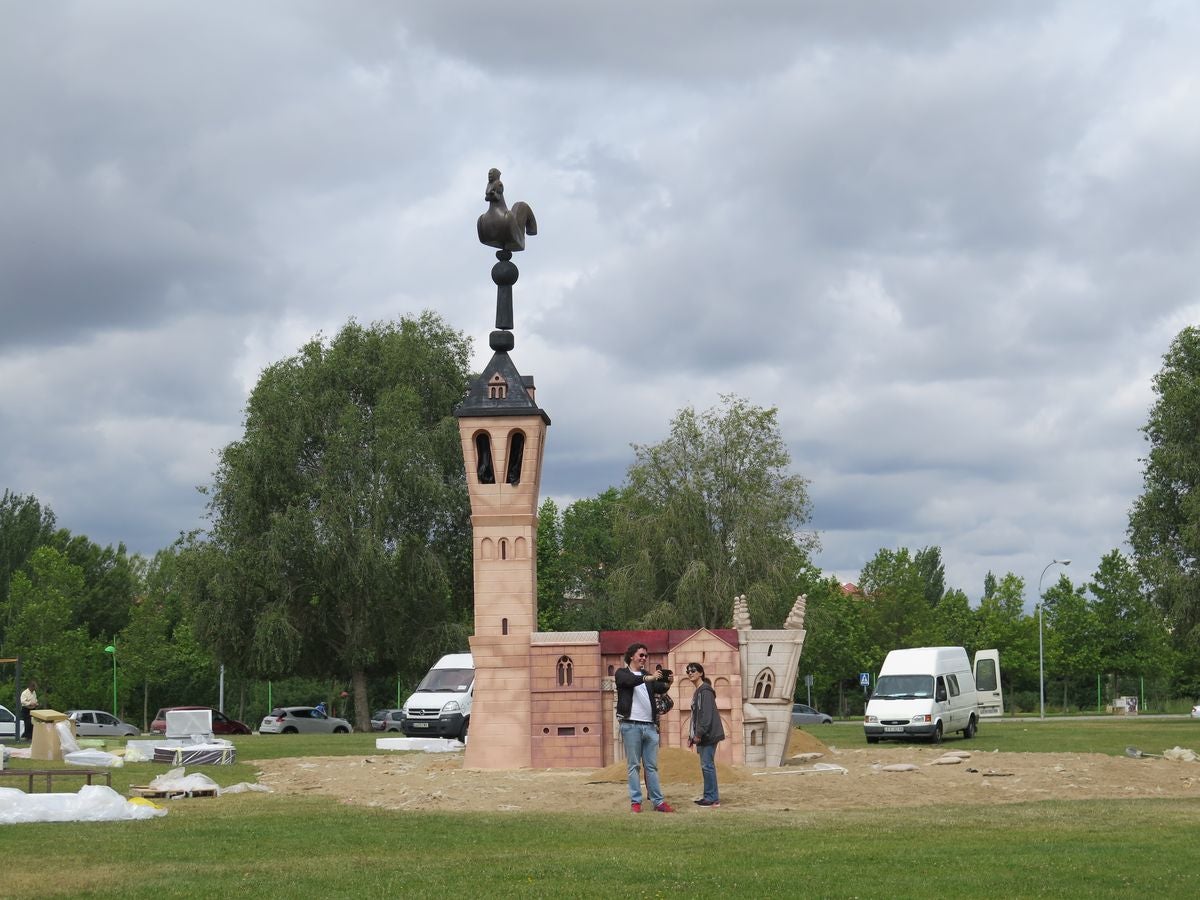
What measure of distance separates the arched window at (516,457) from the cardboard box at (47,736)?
9.27 m

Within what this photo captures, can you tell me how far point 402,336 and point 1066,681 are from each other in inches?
1856

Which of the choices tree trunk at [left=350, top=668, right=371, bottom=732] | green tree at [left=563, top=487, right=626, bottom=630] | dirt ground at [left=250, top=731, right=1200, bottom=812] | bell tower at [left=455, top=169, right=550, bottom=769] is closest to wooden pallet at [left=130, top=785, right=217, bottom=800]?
dirt ground at [left=250, top=731, right=1200, bottom=812]

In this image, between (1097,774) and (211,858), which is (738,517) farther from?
(211,858)

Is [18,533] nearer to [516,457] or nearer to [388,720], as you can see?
[388,720]

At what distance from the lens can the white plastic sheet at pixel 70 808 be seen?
15758 mm

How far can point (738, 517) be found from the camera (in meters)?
57.4

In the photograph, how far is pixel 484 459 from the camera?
88.8 ft

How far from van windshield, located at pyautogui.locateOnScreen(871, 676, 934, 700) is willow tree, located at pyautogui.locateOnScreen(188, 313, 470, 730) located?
792 inches

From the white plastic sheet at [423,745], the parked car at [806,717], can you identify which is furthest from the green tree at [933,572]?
the white plastic sheet at [423,745]

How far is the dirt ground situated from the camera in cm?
1842

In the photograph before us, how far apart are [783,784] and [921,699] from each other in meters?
18.5

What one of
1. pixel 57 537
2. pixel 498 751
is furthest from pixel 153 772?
pixel 57 537

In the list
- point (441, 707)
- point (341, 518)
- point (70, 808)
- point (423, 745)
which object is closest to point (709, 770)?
point (70, 808)

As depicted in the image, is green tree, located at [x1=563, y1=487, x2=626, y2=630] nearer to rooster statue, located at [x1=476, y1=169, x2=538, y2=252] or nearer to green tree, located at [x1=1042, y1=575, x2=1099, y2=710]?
green tree, located at [x1=1042, y1=575, x2=1099, y2=710]
